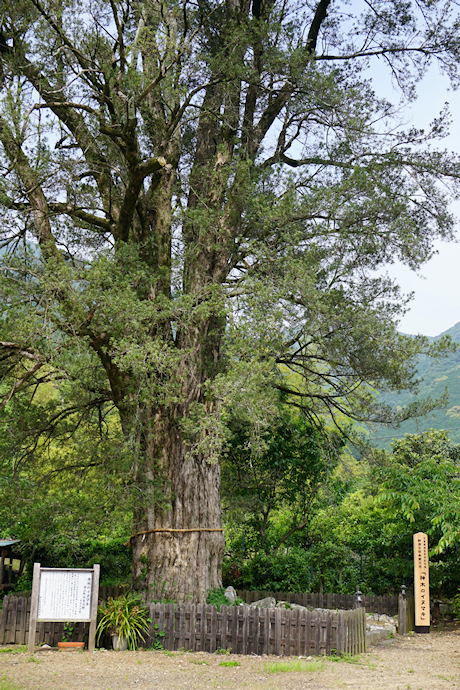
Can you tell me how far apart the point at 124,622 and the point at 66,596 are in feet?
2.73

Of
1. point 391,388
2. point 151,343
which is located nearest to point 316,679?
point 151,343

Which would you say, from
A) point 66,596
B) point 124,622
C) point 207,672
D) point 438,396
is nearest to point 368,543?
point 124,622

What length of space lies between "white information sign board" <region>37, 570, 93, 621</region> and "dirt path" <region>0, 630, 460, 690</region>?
1.44ft

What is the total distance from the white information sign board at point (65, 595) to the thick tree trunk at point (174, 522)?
41.3 inches

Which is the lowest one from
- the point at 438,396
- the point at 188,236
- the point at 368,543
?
the point at 368,543

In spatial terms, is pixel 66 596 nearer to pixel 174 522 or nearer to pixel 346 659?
pixel 174 522

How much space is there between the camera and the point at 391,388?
10.8m

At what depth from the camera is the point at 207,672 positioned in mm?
6918

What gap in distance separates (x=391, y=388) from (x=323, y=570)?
4.90m

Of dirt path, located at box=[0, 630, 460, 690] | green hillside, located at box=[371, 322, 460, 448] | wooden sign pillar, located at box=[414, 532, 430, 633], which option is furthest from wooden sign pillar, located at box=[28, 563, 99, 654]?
green hillside, located at box=[371, 322, 460, 448]

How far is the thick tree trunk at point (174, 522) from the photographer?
9055mm

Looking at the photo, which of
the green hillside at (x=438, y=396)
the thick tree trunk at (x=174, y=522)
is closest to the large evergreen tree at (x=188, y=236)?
the thick tree trunk at (x=174, y=522)

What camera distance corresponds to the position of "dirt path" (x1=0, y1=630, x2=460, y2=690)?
615 cm

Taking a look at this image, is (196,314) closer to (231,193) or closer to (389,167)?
(231,193)
